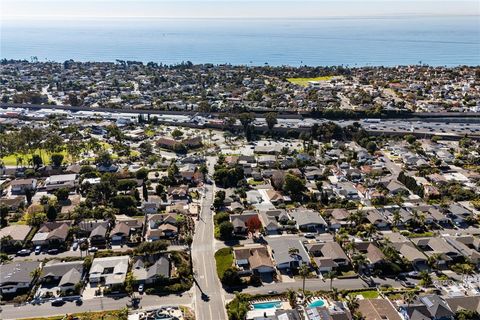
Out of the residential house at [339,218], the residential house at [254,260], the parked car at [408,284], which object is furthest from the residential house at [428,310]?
the residential house at [339,218]

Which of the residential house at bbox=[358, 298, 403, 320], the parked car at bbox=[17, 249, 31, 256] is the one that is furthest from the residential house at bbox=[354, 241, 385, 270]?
the parked car at bbox=[17, 249, 31, 256]

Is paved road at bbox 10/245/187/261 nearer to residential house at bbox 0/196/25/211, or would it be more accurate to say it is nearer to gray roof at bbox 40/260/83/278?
gray roof at bbox 40/260/83/278

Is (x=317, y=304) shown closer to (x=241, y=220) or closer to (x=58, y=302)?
(x=241, y=220)

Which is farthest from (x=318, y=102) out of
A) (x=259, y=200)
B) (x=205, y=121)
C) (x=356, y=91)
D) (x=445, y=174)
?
(x=259, y=200)

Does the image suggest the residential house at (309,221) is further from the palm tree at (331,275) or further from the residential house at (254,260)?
the palm tree at (331,275)

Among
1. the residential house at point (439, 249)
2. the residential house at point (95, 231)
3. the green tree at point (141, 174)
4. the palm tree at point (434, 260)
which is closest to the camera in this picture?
the palm tree at point (434, 260)

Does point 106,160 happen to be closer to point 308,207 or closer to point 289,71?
point 308,207
